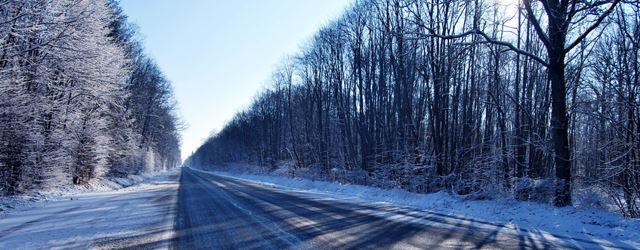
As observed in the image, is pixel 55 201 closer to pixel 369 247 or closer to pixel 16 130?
pixel 16 130

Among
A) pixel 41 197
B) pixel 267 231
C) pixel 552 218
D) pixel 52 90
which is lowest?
pixel 41 197

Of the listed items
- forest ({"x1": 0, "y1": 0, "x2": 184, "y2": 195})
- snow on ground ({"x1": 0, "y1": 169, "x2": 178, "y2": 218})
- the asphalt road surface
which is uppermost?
forest ({"x1": 0, "y1": 0, "x2": 184, "y2": 195})

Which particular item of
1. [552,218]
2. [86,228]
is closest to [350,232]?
[552,218]

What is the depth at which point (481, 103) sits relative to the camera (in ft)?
81.6

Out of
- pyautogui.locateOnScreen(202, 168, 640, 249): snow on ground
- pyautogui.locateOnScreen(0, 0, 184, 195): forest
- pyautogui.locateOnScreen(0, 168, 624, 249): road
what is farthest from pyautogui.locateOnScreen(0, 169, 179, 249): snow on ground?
pyautogui.locateOnScreen(202, 168, 640, 249): snow on ground

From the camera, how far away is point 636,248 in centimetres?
708

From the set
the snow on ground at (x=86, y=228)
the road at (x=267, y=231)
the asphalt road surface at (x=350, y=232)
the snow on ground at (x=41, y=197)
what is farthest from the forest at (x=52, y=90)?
the asphalt road surface at (x=350, y=232)

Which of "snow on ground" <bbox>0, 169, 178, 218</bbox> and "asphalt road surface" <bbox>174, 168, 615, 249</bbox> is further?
"snow on ground" <bbox>0, 169, 178, 218</bbox>

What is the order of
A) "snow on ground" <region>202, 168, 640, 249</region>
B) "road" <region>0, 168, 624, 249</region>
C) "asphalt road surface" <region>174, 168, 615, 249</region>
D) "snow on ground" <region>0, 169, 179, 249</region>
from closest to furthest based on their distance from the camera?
"asphalt road surface" <region>174, 168, 615, 249</region> < "road" <region>0, 168, 624, 249</region> < "snow on ground" <region>0, 169, 179, 249</region> < "snow on ground" <region>202, 168, 640, 249</region>

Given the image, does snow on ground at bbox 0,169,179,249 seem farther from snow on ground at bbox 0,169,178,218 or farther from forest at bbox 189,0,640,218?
forest at bbox 189,0,640,218

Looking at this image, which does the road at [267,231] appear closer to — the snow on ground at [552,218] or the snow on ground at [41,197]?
the snow on ground at [552,218]

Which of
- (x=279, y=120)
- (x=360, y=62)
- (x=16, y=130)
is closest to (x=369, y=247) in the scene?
(x=16, y=130)

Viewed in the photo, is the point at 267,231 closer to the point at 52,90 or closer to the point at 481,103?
the point at 52,90

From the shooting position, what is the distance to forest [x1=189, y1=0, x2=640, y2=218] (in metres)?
11.1
